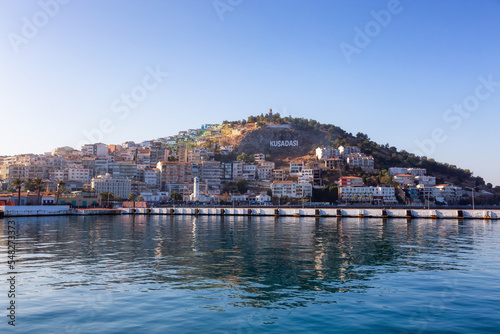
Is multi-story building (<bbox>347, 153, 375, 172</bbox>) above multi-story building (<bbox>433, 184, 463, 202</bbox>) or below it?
above

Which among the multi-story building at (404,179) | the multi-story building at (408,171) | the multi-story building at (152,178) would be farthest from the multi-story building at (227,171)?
the multi-story building at (408,171)

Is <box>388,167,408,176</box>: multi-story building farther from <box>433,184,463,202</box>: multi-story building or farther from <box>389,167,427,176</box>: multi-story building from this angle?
<box>433,184,463,202</box>: multi-story building

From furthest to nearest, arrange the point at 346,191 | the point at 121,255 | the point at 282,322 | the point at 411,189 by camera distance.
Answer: the point at 411,189
the point at 346,191
the point at 121,255
the point at 282,322

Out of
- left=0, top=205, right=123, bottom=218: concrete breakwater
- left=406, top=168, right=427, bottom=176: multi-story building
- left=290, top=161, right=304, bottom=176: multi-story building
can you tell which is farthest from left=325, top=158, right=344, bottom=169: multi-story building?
left=0, top=205, right=123, bottom=218: concrete breakwater

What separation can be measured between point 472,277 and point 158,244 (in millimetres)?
26587

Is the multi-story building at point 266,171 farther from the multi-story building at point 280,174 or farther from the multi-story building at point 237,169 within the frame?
the multi-story building at point 237,169

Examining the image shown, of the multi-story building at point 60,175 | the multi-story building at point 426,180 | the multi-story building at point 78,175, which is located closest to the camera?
the multi-story building at point 78,175

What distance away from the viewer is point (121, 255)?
96.7ft

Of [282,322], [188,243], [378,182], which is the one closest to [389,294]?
[282,322]

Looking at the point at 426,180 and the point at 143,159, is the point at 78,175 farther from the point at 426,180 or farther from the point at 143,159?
the point at 426,180

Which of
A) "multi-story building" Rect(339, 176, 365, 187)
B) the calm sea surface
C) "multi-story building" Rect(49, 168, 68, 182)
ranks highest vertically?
"multi-story building" Rect(49, 168, 68, 182)

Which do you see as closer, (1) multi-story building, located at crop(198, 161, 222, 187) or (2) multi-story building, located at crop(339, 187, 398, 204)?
(2) multi-story building, located at crop(339, 187, 398, 204)

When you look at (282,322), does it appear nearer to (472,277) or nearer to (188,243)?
(472,277)

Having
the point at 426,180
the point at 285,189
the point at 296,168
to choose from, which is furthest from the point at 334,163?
the point at 426,180
